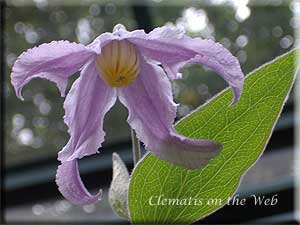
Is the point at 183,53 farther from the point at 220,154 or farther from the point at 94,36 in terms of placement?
the point at 94,36

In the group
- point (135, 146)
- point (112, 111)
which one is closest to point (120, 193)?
point (135, 146)

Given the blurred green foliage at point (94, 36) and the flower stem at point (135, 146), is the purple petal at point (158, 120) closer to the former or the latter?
the flower stem at point (135, 146)

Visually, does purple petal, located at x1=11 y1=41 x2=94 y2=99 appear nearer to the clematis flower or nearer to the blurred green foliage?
the clematis flower

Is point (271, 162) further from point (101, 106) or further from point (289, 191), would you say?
point (101, 106)

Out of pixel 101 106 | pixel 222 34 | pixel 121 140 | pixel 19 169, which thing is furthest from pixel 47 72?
pixel 19 169

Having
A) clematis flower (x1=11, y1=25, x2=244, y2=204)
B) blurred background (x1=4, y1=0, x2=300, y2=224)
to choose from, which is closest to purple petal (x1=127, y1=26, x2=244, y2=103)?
clematis flower (x1=11, y1=25, x2=244, y2=204)

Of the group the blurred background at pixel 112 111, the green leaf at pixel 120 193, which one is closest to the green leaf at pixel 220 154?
the green leaf at pixel 120 193
